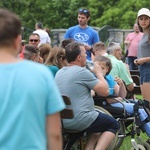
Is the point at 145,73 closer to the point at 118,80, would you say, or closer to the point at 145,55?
the point at 145,55

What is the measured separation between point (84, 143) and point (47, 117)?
154 inches

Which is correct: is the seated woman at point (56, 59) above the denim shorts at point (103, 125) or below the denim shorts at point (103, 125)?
above

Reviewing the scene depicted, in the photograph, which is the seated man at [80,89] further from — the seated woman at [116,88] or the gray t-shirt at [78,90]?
the seated woman at [116,88]

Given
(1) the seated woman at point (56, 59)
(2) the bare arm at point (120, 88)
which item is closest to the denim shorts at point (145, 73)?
(2) the bare arm at point (120, 88)

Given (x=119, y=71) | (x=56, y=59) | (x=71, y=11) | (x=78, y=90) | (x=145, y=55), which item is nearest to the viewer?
(x=78, y=90)

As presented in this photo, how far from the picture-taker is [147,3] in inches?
1157

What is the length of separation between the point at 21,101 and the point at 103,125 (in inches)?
148

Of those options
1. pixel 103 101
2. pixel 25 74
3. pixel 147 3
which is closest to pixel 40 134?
pixel 25 74

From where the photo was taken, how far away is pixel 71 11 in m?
30.5

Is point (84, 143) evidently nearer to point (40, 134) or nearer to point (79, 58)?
point (79, 58)

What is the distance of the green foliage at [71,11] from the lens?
29.7m

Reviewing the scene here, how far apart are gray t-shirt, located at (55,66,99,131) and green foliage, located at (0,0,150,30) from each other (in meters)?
22.4

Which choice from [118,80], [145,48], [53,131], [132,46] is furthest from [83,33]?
[53,131]

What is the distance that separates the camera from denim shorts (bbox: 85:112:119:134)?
23.0 feet
